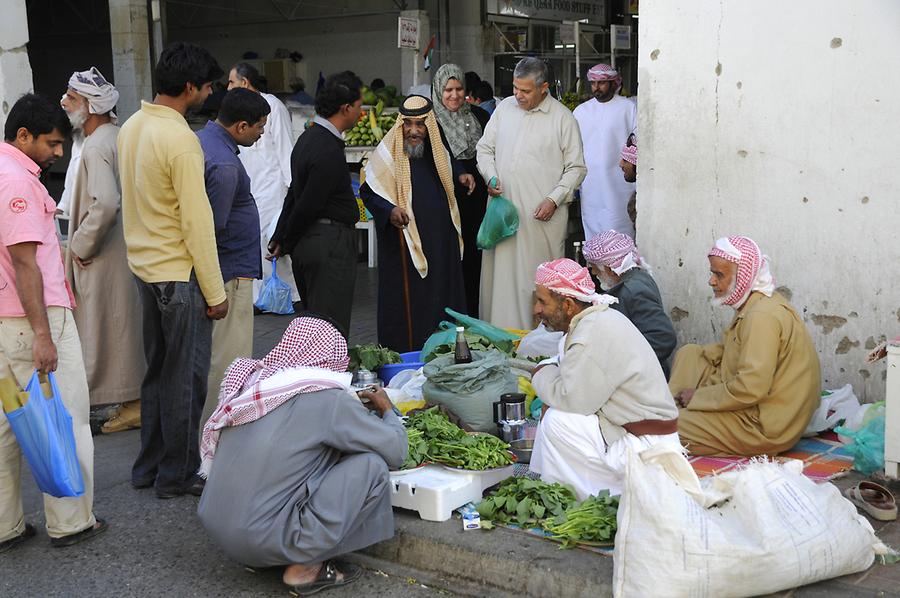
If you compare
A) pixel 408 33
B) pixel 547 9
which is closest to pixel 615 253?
pixel 408 33

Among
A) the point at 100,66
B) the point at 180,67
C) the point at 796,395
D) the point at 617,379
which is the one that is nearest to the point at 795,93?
the point at 796,395

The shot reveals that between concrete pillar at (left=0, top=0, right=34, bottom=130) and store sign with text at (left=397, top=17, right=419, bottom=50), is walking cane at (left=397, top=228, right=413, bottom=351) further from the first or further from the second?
store sign with text at (left=397, top=17, right=419, bottom=50)

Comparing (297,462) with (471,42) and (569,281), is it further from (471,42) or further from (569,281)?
(471,42)

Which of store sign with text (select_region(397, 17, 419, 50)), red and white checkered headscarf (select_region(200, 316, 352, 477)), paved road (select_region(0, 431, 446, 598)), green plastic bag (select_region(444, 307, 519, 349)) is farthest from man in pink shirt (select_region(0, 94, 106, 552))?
store sign with text (select_region(397, 17, 419, 50))

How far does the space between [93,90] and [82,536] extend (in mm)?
2505

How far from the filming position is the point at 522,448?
5.02 m

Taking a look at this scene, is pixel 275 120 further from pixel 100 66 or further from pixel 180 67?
pixel 100 66

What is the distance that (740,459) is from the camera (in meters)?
4.83

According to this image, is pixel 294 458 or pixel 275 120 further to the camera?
pixel 275 120

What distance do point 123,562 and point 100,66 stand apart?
703 inches

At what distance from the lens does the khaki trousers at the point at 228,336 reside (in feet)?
17.1

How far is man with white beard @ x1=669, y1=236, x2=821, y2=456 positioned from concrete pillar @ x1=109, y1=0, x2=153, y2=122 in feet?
29.8

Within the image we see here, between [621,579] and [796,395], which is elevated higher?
[796,395]

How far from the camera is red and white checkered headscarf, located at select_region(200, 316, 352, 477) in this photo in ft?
12.2
